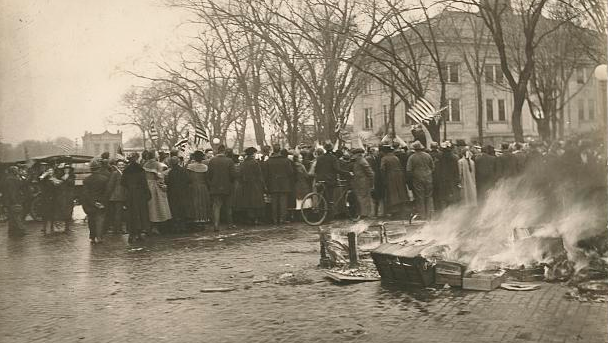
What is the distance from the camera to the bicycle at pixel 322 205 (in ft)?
52.0

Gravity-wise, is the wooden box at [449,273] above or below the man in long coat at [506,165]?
below

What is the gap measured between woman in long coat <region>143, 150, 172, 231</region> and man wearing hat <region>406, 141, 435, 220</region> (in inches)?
225

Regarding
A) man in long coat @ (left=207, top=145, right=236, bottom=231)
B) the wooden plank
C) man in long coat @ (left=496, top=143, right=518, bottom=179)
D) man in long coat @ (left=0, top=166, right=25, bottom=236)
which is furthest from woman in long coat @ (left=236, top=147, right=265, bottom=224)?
the wooden plank

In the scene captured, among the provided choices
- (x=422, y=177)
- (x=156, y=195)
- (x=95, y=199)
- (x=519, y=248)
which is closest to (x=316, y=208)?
(x=422, y=177)

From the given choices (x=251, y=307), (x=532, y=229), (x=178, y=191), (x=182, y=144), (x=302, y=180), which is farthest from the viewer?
(x=182, y=144)

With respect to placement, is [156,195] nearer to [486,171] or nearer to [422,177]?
[422,177]

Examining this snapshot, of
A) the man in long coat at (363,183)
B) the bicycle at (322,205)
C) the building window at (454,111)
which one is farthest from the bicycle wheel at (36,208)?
the building window at (454,111)

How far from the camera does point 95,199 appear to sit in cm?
1398

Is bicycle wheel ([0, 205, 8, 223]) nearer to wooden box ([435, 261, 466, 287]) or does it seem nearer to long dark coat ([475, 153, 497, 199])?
long dark coat ([475, 153, 497, 199])

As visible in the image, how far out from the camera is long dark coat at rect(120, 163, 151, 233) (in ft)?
44.6

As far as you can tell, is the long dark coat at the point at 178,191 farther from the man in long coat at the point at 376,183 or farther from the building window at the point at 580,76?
the building window at the point at 580,76

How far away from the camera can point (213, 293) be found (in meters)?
8.45

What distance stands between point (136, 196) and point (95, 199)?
3.28ft

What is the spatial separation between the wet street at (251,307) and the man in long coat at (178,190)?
138 inches
